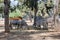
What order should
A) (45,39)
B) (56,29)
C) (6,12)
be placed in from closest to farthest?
(45,39), (6,12), (56,29)

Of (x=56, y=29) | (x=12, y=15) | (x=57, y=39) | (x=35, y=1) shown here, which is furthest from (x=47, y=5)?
(x=57, y=39)

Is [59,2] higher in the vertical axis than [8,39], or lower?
higher

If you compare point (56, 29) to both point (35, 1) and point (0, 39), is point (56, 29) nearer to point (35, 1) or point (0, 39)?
point (0, 39)

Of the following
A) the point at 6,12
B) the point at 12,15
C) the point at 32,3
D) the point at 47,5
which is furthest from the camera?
the point at 12,15

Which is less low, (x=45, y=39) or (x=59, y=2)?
(x=59, y=2)

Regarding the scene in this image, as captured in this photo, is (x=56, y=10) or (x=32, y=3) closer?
(x=56, y=10)

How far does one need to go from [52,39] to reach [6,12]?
4.78 m

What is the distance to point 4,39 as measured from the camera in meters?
11.3

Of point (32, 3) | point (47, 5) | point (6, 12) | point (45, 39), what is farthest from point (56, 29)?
point (47, 5)

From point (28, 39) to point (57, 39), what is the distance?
1582 millimetres

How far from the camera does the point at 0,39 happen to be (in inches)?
449

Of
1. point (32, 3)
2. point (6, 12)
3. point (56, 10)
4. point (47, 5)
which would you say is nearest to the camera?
point (6, 12)

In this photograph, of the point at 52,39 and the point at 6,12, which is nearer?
the point at 52,39

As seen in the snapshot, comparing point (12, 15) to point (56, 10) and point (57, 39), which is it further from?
point (57, 39)
